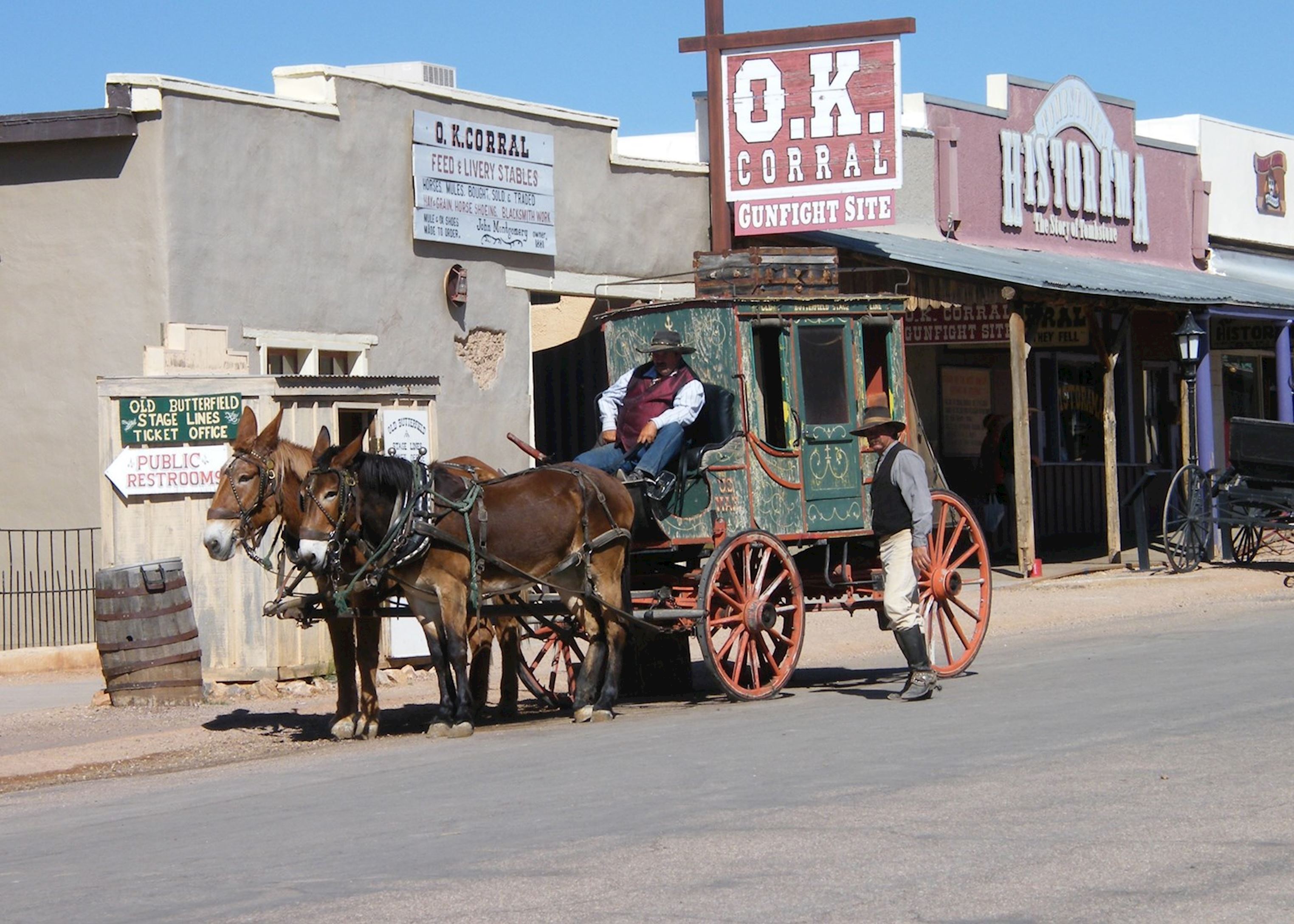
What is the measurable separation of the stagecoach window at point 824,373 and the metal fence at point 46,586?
740cm

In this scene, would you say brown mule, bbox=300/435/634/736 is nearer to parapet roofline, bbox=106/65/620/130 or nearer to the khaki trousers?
the khaki trousers

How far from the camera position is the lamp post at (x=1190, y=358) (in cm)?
2297

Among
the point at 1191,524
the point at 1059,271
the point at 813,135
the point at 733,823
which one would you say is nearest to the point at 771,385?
the point at 733,823

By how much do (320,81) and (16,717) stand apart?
7.41 metres

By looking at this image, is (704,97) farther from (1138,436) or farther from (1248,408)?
(1248,408)

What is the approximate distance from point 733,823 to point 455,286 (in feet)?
39.0

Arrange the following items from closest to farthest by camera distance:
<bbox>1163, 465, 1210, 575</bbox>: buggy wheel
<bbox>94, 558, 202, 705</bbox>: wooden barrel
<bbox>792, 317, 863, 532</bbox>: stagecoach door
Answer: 1. <bbox>792, 317, 863, 532</bbox>: stagecoach door
2. <bbox>94, 558, 202, 705</bbox>: wooden barrel
3. <bbox>1163, 465, 1210, 575</bbox>: buggy wheel

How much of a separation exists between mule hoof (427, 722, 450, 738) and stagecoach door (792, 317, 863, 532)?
9.87 feet

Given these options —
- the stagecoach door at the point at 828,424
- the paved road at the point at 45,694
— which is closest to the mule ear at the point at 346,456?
the stagecoach door at the point at 828,424

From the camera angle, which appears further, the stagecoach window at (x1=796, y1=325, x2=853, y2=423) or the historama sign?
the historama sign

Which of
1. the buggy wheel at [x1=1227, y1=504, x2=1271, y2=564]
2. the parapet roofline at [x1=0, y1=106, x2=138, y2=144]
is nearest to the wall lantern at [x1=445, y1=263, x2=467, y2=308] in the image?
the parapet roofline at [x1=0, y1=106, x2=138, y2=144]

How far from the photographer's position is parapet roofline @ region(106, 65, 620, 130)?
1593cm

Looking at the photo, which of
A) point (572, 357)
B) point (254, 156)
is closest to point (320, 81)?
point (254, 156)

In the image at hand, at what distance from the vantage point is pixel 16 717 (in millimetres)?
13016
